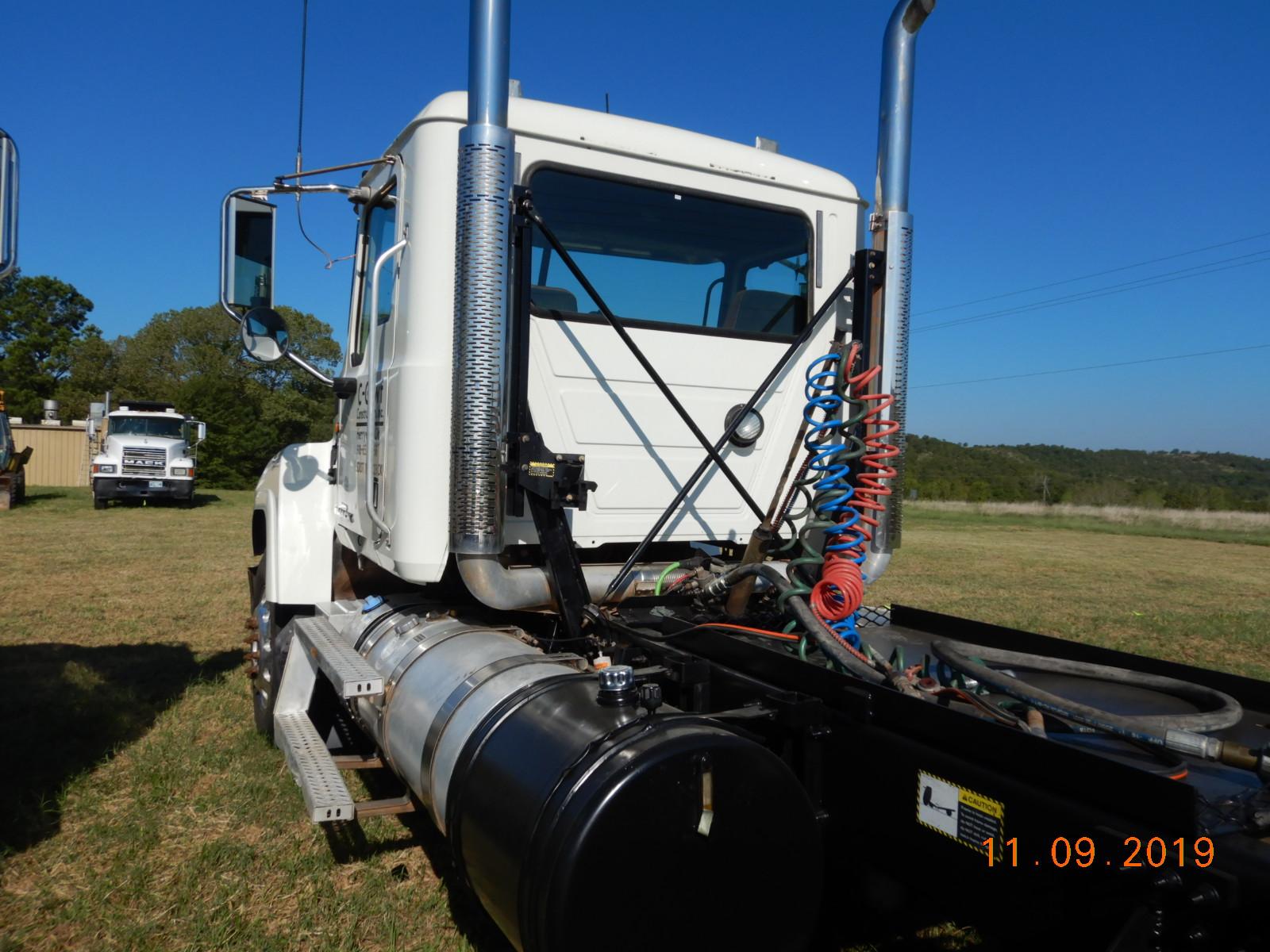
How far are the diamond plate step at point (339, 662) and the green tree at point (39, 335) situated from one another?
43527 mm

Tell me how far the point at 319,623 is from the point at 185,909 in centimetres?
115

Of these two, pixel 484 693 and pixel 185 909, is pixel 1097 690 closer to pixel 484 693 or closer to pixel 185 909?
pixel 484 693

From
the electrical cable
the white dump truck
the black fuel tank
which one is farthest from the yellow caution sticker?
the white dump truck

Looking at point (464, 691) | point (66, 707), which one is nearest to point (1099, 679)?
point (464, 691)

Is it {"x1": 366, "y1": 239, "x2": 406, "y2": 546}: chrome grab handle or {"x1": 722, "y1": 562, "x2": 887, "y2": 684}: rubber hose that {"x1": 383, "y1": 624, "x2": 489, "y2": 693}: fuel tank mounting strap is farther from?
{"x1": 722, "y1": 562, "x2": 887, "y2": 684}: rubber hose

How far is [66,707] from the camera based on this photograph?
17.4 feet

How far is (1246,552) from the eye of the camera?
1895 cm

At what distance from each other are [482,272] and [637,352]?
65 cm

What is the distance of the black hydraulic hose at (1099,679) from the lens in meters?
2.22

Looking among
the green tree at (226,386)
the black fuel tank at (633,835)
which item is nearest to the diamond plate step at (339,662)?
the black fuel tank at (633,835)

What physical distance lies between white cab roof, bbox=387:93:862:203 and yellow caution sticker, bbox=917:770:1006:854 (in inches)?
99.3

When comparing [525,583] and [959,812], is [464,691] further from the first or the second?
[959,812]

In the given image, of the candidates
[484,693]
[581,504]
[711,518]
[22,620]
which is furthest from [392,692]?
[22,620]

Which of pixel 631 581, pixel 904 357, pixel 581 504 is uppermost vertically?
pixel 904 357
